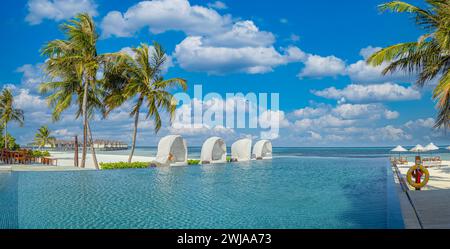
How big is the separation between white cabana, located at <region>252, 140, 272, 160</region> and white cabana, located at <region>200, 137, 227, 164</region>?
5529 millimetres

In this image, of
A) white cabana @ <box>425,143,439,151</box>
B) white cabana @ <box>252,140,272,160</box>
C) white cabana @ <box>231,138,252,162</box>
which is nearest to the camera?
white cabana @ <box>425,143,439,151</box>

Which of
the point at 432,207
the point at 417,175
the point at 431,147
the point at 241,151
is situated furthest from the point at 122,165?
the point at 431,147

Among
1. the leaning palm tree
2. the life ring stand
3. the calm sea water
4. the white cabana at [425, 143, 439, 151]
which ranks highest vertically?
the leaning palm tree

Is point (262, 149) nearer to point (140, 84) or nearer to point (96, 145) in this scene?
point (140, 84)

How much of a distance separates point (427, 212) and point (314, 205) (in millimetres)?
2293

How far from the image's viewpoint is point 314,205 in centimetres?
Result: 841

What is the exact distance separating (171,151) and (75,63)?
666cm

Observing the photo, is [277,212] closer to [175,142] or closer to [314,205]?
[314,205]

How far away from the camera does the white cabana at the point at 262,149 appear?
30375 mm

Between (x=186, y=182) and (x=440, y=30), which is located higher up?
(x=440, y=30)

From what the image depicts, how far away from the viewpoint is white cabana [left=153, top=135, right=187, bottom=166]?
64.0ft

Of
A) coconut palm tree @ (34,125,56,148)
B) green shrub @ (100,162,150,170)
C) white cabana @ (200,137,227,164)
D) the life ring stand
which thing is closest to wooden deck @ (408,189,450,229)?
the life ring stand

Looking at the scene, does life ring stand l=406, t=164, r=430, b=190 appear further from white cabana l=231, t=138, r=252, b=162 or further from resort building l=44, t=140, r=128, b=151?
resort building l=44, t=140, r=128, b=151
